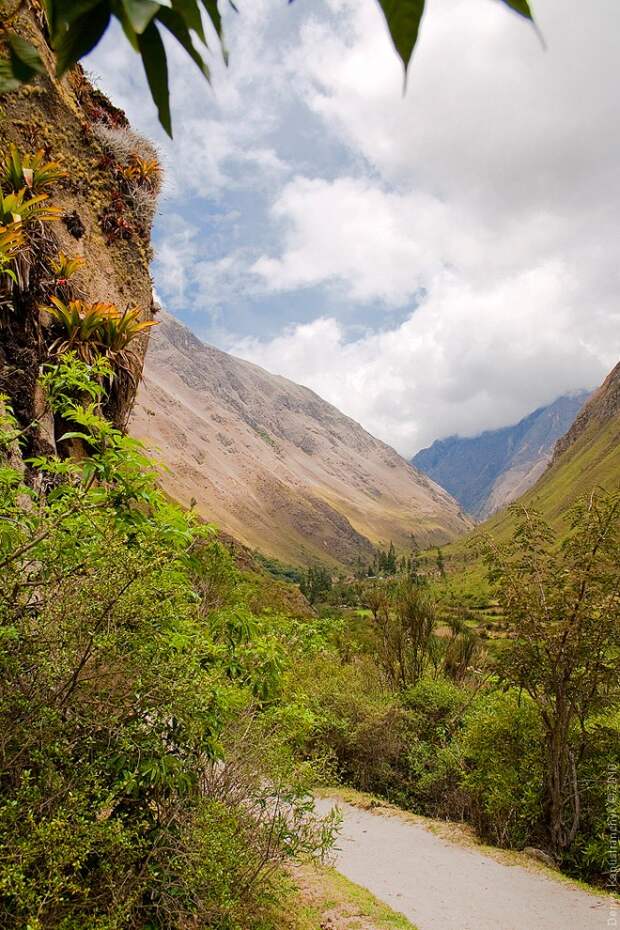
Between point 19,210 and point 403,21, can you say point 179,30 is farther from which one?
point 19,210

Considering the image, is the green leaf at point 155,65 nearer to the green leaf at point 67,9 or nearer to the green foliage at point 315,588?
the green leaf at point 67,9

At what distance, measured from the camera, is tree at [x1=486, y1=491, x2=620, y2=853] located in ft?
28.4

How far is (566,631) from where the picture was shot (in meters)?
8.69

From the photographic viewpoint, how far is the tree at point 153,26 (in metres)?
0.62

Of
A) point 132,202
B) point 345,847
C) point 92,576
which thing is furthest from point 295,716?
point 132,202

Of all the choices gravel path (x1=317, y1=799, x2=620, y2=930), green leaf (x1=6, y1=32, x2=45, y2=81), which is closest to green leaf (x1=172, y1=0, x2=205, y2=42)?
green leaf (x1=6, y1=32, x2=45, y2=81)

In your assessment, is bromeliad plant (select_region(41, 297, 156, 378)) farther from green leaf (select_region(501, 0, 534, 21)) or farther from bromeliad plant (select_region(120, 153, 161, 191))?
green leaf (select_region(501, 0, 534, 21))

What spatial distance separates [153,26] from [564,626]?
952 cm

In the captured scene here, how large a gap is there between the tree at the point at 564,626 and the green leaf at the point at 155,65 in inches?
365

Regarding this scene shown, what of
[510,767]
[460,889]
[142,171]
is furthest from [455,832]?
[142,171]

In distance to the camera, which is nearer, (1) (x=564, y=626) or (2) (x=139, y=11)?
(2) (x=139, y=11)

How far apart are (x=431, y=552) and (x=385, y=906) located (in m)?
185

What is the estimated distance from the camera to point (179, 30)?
0.74 m

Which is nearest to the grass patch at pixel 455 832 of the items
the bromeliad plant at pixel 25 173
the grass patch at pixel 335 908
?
the grass patch at pixel 335 908
